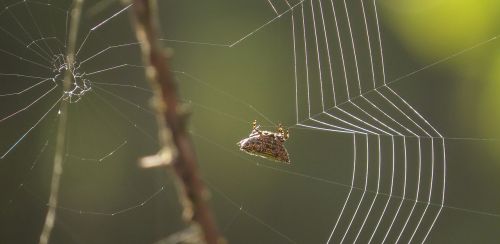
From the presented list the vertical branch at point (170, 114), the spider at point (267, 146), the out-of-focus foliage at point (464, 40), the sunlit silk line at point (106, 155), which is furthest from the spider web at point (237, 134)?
the vertical branch at point (170, 114)

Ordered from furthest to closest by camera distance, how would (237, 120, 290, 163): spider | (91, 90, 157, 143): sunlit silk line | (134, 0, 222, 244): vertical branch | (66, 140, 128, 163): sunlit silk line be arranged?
1. (66, 140, 128, 163): sunlit silk line
2. (91, 90, 157, 143): sunlit silk line
3. (237, 120, 290, 163): spider
4. (134, 0, 222, 244): vertical branch

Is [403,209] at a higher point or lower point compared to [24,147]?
lower

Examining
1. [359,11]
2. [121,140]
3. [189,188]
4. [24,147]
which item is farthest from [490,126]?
[189,188]

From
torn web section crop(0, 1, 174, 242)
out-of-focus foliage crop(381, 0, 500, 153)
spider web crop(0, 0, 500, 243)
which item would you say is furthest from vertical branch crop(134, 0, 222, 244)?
out-of-focus foliage crop(381, 0, 500, 153)

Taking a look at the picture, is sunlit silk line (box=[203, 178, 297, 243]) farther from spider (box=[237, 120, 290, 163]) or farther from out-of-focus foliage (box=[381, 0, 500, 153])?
spider (box=[237, 120, 290, 163])

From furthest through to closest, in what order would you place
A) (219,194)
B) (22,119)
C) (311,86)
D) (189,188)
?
(311,86)
(219,194)
(22,119)
(189,188)

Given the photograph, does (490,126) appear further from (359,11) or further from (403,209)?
(359,11)

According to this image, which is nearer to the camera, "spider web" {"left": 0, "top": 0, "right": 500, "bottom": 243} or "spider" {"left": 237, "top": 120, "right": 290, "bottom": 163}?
"spider" {"left": 237, "top": 120, "right": 290, "bottom": 163}
